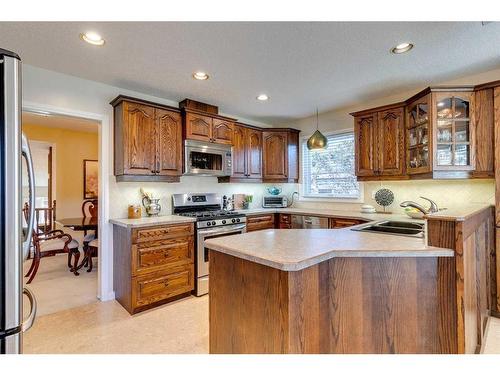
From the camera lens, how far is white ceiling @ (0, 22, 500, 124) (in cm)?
205

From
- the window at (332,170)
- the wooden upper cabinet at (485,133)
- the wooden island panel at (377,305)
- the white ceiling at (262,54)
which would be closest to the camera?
the wooden island panel at (377,305)

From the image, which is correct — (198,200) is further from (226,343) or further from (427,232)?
(427,232)

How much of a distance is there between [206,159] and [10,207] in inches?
108

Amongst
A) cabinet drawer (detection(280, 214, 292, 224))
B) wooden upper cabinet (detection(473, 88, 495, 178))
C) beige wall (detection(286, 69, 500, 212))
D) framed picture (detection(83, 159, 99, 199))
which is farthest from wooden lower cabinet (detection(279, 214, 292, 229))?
framed picture (detection(83, 159, 99, 199))

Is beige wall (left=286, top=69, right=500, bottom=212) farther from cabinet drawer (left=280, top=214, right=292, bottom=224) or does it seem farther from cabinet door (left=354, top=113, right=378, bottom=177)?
cabinet drawer (left=280, top=214, right=292, bottom=224)

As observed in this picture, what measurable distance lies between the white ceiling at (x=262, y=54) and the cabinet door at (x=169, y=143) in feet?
1.09

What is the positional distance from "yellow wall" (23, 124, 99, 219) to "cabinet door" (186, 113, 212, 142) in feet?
11.5

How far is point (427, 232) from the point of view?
1.55 m

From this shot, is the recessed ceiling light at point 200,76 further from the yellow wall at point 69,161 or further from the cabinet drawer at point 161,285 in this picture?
the yellow wall at point 69,161

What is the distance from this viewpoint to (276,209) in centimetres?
432

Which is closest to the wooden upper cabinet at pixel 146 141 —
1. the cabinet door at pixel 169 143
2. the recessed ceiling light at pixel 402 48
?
the cabinet door at pixel 169 143

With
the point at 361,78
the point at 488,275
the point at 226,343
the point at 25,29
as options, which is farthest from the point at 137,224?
the point at 488,275

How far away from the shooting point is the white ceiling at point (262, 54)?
2050 millimetres

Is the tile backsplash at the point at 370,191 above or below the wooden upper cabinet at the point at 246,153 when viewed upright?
below
